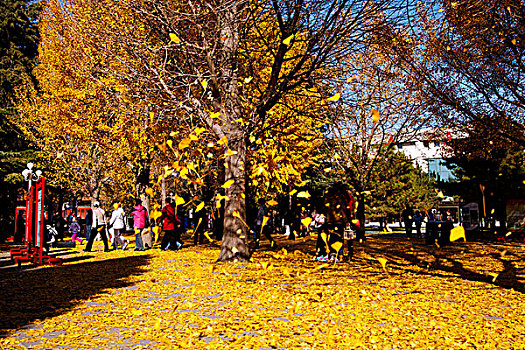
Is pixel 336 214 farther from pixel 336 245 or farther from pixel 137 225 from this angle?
pixel 137 225

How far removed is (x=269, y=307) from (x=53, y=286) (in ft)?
17.0

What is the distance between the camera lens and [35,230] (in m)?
13.5

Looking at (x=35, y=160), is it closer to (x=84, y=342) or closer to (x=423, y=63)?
(x=423, y=63)

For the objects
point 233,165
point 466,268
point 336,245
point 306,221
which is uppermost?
point 233,165

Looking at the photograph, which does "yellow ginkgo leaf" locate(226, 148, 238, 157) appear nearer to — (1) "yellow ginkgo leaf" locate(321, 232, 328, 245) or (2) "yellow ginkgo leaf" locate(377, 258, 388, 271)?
(1) "yellow ginkgo leaf" locate(321, 232, 328, 245)

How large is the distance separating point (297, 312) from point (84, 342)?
2.76m

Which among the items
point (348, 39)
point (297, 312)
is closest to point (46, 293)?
point (297, 312)

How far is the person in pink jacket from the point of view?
17.9 metres

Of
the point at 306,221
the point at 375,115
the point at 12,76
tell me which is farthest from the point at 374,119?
the point at 12,76

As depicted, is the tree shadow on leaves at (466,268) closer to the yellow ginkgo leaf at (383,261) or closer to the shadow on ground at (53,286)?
the yellow ginkgo leaf at (383,261)

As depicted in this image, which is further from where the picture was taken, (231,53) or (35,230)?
(35,230)

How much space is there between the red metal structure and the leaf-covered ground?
1818 mm

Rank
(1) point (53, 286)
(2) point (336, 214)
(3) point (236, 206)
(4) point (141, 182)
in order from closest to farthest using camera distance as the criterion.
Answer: (1) point (53, 286)
(2) point (336, 214)
(3) point (236, 206)
(4) point (141, 182)

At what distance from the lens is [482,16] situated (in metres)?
11.7
